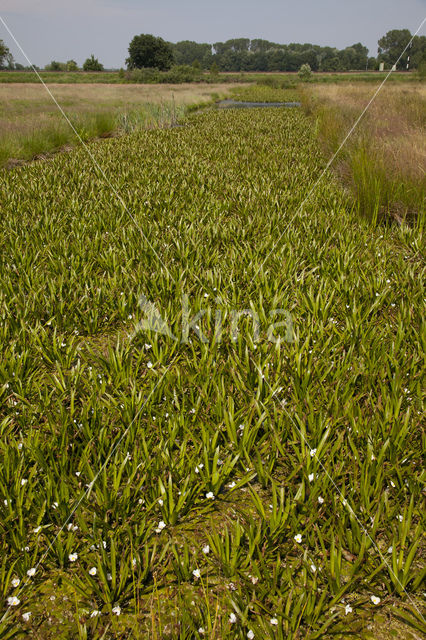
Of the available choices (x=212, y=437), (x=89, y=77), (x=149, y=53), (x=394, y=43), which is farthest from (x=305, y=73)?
(x=212, y=437)

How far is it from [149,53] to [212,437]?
53.5 metres

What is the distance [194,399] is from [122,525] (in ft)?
2.70

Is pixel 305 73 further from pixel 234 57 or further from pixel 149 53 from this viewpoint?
pixel 149 53


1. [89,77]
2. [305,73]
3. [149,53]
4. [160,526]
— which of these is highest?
[149,53]

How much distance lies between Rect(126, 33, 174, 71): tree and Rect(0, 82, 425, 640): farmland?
48.3 meters

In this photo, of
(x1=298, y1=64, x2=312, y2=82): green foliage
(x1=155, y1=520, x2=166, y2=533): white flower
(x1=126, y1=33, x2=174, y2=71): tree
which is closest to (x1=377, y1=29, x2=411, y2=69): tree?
(x1=155, y1=520, x2=166, y2=533): white flower

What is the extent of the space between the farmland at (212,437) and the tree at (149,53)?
48333 mm

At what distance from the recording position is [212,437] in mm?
2014

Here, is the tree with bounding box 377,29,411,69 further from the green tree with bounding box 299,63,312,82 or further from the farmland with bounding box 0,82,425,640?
the green tree with bounding box 299,63,312,82

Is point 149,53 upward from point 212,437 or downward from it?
upward

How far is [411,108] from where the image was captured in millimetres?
10133

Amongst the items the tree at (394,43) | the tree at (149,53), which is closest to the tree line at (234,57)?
the tree at (149,53)

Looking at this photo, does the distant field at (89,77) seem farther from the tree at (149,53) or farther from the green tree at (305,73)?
the tree at (149,53)

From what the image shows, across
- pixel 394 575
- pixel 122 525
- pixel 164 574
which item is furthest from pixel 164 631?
pixel 394 575
